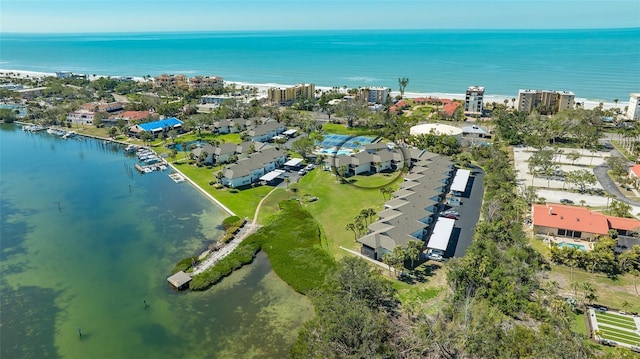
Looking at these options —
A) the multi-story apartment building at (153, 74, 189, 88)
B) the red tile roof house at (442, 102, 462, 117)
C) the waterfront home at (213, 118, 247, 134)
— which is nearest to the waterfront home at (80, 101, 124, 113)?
the multi-story apartment building at (153, 74, 189, 88)

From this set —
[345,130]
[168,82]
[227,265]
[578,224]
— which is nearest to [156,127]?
[345,130]

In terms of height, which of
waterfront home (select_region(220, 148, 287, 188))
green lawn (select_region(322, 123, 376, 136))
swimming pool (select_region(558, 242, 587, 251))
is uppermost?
green lawn (select_region(322, 123, 376, 136))

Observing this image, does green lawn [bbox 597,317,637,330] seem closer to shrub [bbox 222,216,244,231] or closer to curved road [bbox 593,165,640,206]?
curved road [bbox 593,165,640,206]

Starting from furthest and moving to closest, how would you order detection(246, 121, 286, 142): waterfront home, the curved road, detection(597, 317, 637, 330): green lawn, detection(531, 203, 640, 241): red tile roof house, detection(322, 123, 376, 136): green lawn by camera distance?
detection(322, 123, 376, 136): green lawn, detection(246, 121, 286, 142): waterfront home, the curved road, detection(531, 203, 640, 241): red tile roof house, detection(597, 317, 637, 330): green lawn

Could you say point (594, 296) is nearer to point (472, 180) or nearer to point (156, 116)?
point (472, 180)

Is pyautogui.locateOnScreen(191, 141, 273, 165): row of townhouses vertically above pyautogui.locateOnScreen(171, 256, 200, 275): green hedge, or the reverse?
pyautogui.locateOnScreen(191, 141, 273, 165): row of townhouses

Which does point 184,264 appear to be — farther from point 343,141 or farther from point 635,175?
point 635,175

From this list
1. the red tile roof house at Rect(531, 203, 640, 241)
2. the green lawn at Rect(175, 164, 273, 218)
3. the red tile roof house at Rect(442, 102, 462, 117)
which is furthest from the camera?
the red tile roof house at Rect(442, 102, 462, 117)
